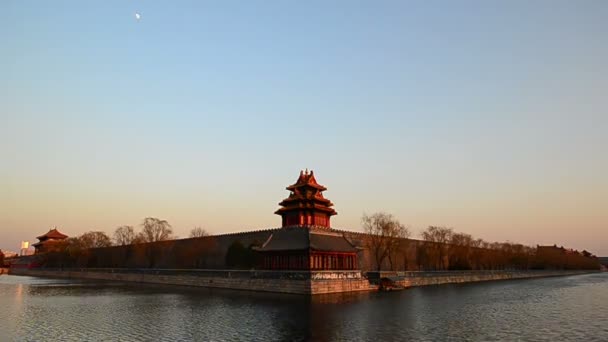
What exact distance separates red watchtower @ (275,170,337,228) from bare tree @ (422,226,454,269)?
19.4 metres

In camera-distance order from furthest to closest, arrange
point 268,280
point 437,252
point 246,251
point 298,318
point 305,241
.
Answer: point 437,252
point 246,251
point 305,241
point 268,280
point 298,318

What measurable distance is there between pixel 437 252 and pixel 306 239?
31.4 metres

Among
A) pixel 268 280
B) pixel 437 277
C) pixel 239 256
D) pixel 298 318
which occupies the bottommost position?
pixel 298 318

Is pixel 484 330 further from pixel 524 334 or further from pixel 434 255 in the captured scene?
pixel 434 255

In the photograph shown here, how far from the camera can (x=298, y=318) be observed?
25109mm

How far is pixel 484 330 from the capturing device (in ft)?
73.5

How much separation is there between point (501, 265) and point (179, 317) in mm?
73793

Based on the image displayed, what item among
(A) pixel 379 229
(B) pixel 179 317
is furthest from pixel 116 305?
(A) pixel 379 229

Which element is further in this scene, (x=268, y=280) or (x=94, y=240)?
(x=94, y=240)

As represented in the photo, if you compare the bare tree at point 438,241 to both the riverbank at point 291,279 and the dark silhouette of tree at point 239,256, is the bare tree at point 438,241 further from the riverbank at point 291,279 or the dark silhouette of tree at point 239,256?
the dark silhouette of tree at point 239,256

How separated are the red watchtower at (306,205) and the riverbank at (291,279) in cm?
1215

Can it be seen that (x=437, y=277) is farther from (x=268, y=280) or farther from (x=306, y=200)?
(x=268, y=280)

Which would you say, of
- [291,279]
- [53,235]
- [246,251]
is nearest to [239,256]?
[246,251]

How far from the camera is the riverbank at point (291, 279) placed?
128ft
